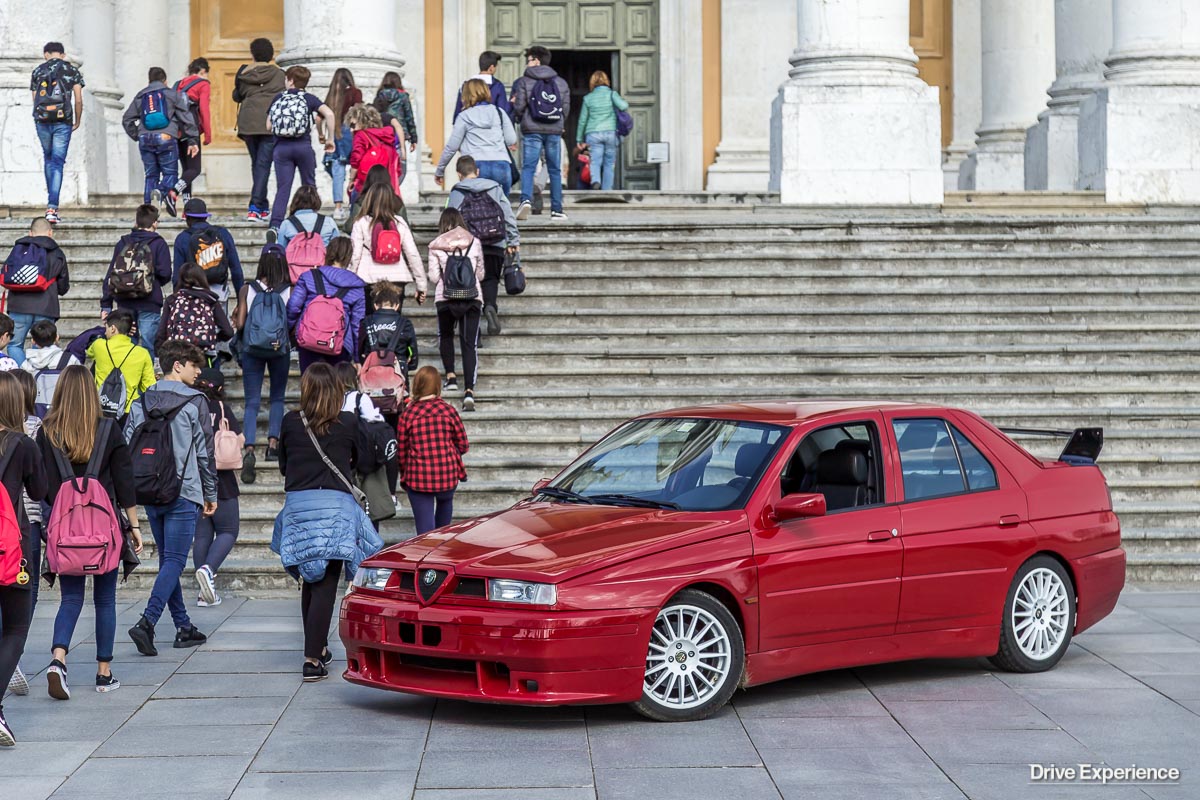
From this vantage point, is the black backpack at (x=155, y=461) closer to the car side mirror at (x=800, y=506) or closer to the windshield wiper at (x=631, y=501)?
the windshield wiper at (x=631, y=501)

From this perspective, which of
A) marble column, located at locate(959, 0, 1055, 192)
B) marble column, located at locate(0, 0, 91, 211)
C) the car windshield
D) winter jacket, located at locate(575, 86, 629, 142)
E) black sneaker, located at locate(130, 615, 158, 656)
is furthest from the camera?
marble column, located at locate(959, 0, 1055, 192)

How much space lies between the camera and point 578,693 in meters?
7.50

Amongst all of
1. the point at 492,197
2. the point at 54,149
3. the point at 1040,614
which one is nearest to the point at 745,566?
the point at 1040,614

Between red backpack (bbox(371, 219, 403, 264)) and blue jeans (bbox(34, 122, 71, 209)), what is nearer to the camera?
red backpack (bbox(371, 219, 403, 264))

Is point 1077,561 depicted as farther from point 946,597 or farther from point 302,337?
point 302,337

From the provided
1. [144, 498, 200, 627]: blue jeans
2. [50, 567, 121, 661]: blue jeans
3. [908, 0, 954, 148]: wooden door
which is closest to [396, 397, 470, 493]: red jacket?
[144, 498, 200, 627]: blue jeans

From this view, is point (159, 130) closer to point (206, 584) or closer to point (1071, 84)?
point (206, 584)

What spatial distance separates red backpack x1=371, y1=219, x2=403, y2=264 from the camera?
13828mm

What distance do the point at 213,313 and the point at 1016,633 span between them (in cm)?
625

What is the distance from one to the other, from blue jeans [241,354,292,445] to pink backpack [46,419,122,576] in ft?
15.0

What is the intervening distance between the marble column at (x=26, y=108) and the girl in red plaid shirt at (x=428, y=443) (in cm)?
898

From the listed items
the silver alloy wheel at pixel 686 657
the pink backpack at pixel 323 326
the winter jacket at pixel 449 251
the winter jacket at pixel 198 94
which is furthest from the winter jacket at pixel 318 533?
the winter jacket at pixel 198 94

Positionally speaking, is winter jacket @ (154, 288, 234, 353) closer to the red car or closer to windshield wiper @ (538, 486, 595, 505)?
the red car

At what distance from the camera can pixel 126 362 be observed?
12016mm
